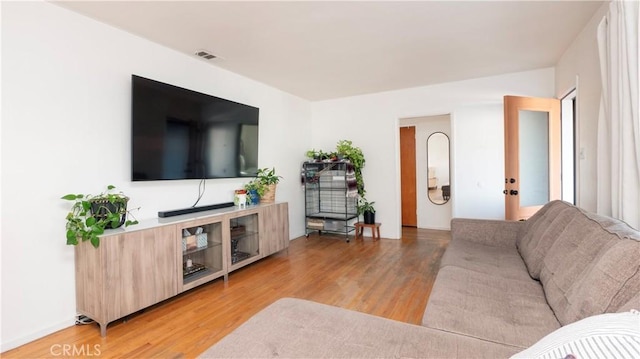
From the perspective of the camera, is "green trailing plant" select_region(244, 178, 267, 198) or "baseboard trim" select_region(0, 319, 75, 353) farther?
"green trailing plant" select_region(244, 178, 267, 198)

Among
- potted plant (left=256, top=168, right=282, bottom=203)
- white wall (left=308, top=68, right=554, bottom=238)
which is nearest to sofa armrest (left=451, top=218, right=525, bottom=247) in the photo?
white wall (left=308, top=68, right=554, bottom=238)

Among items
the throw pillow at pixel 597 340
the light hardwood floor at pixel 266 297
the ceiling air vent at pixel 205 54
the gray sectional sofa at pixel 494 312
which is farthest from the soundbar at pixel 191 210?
the throw pillow at pixel 597 340

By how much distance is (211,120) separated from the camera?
10.5 ft

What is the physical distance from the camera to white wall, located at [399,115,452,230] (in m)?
5.66

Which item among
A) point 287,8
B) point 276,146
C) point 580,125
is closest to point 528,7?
point 580,125

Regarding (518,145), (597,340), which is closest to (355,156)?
(518,145)

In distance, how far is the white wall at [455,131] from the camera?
163 inches

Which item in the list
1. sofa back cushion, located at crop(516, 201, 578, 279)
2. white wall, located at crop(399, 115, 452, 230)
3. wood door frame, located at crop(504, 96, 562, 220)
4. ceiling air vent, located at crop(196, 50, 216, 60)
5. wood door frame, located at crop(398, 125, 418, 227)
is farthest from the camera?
wood door frame, located at crop(398, 125, 418, 227)

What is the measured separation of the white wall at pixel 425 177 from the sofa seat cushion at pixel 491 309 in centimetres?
394

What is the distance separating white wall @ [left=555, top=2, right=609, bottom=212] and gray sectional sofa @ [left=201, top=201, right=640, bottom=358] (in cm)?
92

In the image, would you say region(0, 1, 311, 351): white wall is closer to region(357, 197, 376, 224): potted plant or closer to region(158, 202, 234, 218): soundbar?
region(158, 202, 234, 218): soundbar

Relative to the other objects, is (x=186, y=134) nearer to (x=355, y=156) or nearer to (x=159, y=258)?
(x=159, y=258)

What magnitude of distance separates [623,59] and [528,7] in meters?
0.89

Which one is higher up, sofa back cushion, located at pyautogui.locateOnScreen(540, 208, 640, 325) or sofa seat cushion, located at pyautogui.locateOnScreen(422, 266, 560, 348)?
sofa back cushion, located at pyautogui.locateOnScreen(540, 208, 640, 325)
